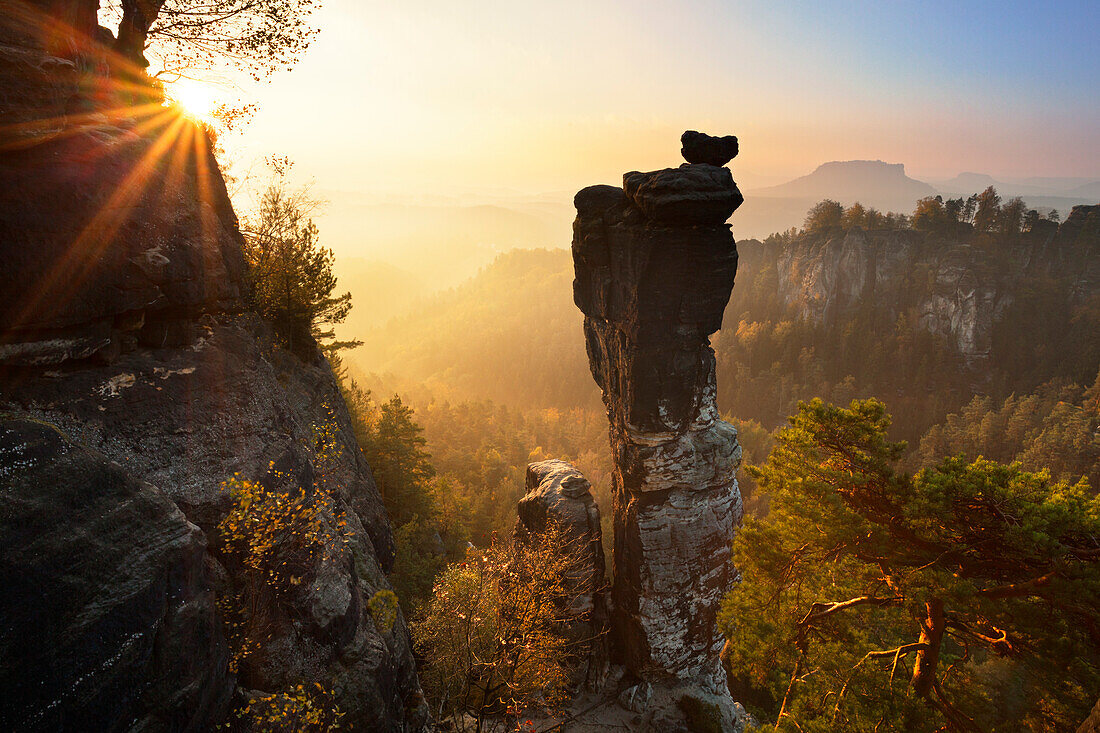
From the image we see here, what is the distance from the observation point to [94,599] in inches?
228

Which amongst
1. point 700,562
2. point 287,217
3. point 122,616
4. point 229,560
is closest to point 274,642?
point 229,560

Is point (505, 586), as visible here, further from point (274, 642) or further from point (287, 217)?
point (287, 217)

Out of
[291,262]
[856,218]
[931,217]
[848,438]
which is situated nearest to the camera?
[848,438]

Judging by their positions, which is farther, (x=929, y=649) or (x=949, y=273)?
(x=949, y=273)

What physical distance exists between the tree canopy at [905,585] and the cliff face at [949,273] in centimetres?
7557

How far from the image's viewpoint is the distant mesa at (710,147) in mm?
17234

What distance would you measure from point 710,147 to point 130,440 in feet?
63.0

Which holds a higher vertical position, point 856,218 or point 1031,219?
point 1031,219

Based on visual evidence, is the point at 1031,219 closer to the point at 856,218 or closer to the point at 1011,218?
the point at 1011,218

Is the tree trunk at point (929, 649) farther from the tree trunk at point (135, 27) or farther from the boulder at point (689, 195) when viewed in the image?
the tree trunk at point (135, 27)

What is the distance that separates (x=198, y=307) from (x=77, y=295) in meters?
2.22

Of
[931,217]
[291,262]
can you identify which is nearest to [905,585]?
[291,262]

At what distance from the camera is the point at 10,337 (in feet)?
22.2

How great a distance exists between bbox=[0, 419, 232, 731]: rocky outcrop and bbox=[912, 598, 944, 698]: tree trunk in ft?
41.8
